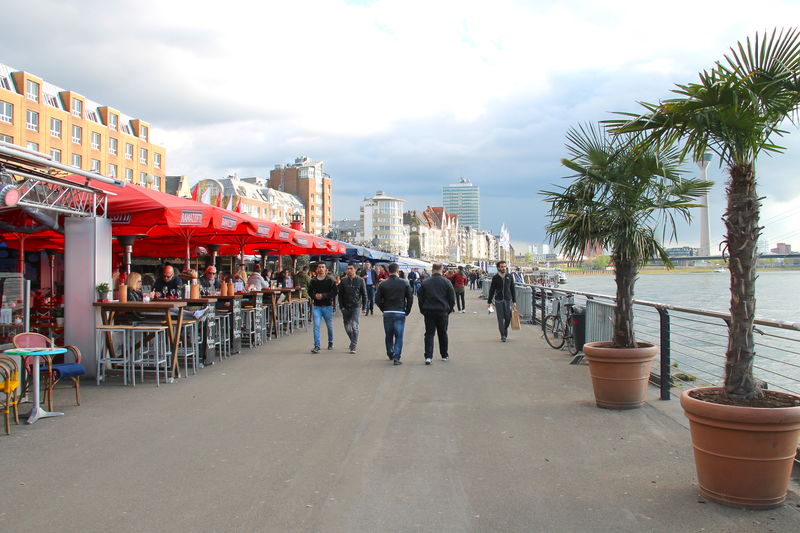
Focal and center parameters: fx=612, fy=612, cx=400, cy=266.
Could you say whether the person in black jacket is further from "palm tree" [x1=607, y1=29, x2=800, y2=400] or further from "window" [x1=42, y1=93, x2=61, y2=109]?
"window" [x1=42, y1=93, x2=61, y2=109]

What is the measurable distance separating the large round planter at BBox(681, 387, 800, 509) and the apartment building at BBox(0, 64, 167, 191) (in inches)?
1898

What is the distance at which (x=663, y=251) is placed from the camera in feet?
26.9

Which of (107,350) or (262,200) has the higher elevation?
(262,200)

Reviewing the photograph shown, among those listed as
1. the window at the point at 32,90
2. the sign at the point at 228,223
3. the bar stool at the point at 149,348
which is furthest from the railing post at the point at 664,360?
the window at the point at 32,90

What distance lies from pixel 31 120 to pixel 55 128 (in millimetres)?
4517

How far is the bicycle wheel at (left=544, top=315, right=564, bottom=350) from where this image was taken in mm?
12797

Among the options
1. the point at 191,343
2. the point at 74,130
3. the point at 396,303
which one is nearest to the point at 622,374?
the point at 396,303

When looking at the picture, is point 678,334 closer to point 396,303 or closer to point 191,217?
point 396,303

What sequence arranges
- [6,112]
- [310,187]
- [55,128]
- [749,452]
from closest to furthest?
[749,452] < [6,112] < [55,128] < [310,187]

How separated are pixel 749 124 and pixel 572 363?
6951 millimetres

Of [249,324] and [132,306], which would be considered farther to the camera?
[249,324]

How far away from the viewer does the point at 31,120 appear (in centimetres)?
5738

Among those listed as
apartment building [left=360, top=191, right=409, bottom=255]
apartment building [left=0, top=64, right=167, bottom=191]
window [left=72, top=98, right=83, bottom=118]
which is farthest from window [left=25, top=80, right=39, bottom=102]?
apartment building [left=360, top=191, right=409, bottom=255]

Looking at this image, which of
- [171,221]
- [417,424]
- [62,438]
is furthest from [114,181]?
[417,424]
